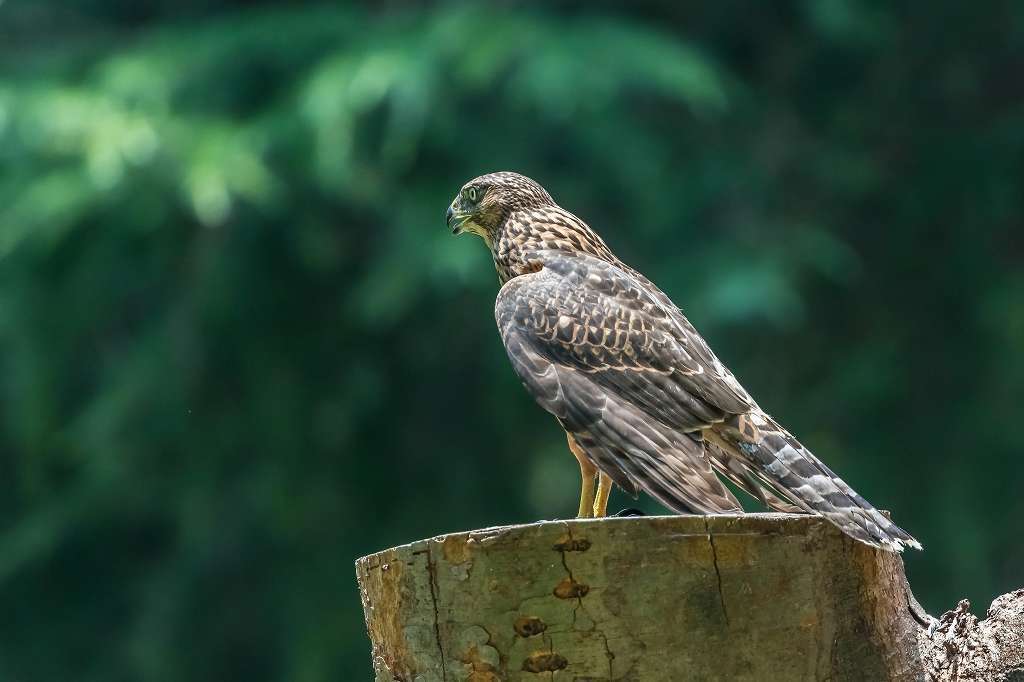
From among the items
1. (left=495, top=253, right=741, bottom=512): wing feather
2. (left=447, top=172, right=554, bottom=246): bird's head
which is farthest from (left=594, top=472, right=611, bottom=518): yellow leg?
(left=447, top=172, right=554, bottom=246): bird's head

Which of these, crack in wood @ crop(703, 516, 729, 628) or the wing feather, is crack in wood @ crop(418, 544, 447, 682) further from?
the wing feather

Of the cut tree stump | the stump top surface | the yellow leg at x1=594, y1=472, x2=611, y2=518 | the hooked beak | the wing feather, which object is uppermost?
the hooked beak

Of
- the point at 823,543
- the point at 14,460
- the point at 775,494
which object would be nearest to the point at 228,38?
the point at 14,460

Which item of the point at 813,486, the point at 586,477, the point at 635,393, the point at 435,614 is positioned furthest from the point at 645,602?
the point at 586,477

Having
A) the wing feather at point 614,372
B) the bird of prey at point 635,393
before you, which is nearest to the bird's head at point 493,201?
the bird of prey at point 635,393

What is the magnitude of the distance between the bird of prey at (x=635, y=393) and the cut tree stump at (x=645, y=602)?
0.53 meters

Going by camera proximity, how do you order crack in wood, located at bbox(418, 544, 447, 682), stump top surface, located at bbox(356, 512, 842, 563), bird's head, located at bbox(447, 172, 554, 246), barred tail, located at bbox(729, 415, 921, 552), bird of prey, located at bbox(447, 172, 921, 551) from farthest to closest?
bird's head, located at bbox(447, 172, 554, 246) → bird of prey, located at bbox(447, 172, 921, 551) → barred tail, located at bbox(729, 415, 921, 552) → crack in wood, located at bbox(418, 544, 447, 682) → stump top surface, located at bbox(356, 512, 842, 563)

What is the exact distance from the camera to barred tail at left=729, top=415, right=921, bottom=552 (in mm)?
3086

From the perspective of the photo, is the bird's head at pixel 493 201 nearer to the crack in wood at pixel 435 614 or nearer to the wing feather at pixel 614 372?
the wing feather at pixel 614 372

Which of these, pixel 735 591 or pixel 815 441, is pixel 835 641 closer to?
pixel 735 591

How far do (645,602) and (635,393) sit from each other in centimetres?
150

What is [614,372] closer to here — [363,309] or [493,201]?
[493,201]

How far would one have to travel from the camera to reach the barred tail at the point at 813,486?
3.09m

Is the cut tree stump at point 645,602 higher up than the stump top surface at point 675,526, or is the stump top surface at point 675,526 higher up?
the stump top surface at point 675,526
